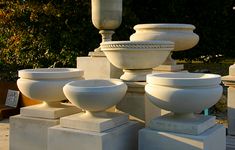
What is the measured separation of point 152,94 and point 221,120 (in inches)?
135

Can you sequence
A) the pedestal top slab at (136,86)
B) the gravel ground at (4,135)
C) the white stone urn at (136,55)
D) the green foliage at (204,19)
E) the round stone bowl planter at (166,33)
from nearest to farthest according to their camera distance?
1. the white stone urn at (136,55)
2. the pedestal top slab at (136,86)
3. the round stone bowl planter at (166,33)
4. the gravel ground at (4,135)
5. the green foliage at (204,19)

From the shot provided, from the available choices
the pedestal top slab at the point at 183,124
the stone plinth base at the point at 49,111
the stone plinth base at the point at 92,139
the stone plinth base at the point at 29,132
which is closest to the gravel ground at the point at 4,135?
the stone plinth base at the point at 29,132

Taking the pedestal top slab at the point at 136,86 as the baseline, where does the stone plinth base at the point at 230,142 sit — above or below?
below

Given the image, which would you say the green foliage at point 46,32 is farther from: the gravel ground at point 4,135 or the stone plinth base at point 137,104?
the stone plinth base at point 137,104

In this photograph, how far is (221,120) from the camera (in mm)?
6594

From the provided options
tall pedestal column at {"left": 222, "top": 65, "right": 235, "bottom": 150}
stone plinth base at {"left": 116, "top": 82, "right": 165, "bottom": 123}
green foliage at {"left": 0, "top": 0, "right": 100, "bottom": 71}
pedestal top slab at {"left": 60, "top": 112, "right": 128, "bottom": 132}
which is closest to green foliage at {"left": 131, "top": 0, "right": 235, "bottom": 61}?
green foliage at {"left": 0, "top": 0, "right": 100, "bottom": 71}

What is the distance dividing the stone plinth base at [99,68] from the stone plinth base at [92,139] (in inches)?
38.4

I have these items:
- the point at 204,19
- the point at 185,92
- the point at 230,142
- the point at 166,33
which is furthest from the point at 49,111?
the point at 204,19

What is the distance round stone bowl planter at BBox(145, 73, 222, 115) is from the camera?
10.8 feet

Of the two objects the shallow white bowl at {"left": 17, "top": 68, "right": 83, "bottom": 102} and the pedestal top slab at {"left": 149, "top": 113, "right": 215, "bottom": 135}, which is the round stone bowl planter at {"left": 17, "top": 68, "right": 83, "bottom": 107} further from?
the pedestal top slab at {"left": 149, "top": 113, "right": 215, "bottom": 135}

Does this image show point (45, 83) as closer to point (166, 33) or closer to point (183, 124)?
point (183, 124)

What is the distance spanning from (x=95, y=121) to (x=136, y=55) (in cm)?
82

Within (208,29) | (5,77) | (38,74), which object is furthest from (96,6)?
(208,29)

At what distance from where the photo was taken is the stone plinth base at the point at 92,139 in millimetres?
3428
